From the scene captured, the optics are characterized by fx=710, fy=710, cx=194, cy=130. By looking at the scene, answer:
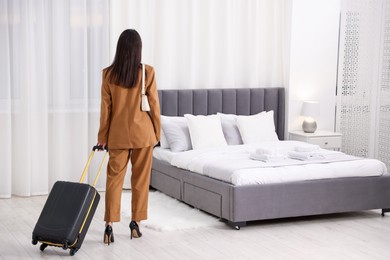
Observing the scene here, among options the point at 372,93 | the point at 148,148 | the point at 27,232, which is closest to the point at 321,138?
the point at 372,93

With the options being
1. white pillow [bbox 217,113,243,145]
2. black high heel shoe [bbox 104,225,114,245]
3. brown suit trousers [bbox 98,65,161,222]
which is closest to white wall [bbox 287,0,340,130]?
white pillow [bbox 217,113,243,145]

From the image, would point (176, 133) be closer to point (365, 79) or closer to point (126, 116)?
point (126, 116)

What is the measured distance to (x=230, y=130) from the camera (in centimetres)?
700

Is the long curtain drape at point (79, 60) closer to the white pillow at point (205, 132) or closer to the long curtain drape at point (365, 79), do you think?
the white pillow at point (205, 132)

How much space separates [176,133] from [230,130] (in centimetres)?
59

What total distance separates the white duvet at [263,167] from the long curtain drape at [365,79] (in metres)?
1.43

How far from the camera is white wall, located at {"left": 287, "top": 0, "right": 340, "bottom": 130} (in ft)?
24.8

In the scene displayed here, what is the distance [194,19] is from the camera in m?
7.23

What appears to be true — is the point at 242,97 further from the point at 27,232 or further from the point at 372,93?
the point at 27,232

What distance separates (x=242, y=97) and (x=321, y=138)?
0.93 metres

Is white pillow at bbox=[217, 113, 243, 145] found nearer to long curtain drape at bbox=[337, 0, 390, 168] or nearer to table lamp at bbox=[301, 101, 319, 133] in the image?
table lamp at bbox=[301, 101, 319, 133]

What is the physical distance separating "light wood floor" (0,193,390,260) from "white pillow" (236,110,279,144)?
1351 mm

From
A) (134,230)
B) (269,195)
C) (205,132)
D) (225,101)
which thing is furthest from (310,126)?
(134,230)

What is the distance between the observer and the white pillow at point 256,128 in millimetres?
6969
